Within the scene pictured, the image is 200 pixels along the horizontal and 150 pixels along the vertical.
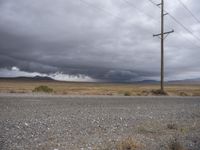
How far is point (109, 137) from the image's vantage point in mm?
8617

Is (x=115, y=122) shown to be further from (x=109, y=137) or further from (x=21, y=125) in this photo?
(x=21, y=125)

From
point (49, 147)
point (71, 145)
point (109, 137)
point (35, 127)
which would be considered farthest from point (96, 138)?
point (35, 127)

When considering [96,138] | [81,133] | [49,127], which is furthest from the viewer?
[49,127]

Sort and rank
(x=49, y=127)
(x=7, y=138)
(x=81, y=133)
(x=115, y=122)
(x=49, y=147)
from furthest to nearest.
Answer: (x=115, y=122)
(x=49, y=127)
(x=81, y=133)
(x=7, y=138)
(x=49, y=147)

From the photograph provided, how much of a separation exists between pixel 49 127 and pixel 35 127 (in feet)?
1.54

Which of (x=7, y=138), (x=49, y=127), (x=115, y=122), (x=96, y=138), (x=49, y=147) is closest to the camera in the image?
(x=49, y=147)

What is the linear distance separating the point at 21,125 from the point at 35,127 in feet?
1.93

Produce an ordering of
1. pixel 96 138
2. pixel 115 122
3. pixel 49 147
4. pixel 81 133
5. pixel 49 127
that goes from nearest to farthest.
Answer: pixel 49 147
pixel 96 138
pixel 81 133
pixel 49 127
pixel 115 122

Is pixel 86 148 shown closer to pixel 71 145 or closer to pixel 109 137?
pixel 71 145

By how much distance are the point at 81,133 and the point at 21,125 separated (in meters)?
2.24

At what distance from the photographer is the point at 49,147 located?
7.09 metres

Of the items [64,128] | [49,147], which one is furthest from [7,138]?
[64,128]

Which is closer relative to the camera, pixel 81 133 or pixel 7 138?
pixel 7 138

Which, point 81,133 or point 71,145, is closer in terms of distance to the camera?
point 71,145
